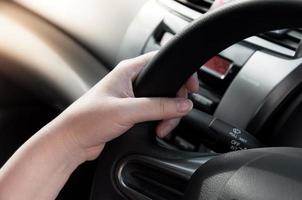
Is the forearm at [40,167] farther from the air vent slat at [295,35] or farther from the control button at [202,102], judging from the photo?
the air vent slat at [295,35]

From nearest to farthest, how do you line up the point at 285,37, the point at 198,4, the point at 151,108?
1. the point at 151,108
2. the point at 285,37
3. the point at 198,4

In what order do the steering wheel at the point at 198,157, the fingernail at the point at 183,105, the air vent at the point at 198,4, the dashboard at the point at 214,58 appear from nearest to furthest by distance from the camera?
the steering wheel at the point at 198,157 → the fingernail at the point at 183,105 → the dashboard at the point at 214,58 → the air vent at the point at 198,4

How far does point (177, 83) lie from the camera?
63 centimetres

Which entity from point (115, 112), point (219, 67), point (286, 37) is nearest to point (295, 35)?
point (286, 37)

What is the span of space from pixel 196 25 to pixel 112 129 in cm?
16

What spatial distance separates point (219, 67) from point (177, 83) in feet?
0.76

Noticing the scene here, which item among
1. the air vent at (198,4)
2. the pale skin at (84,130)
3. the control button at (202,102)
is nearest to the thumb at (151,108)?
the pale skin at (84,130)

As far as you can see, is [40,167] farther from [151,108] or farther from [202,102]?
[202,102]

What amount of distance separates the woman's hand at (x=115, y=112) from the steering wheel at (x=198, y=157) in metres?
0.02

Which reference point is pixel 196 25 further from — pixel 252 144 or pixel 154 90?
pixel 252 144

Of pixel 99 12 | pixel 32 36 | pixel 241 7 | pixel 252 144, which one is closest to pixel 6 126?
pixel 32 36

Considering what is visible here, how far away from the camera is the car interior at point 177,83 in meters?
0.58

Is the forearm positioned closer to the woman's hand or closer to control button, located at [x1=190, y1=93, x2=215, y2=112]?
the woman's hand

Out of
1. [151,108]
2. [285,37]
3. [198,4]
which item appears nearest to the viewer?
[151,108]
